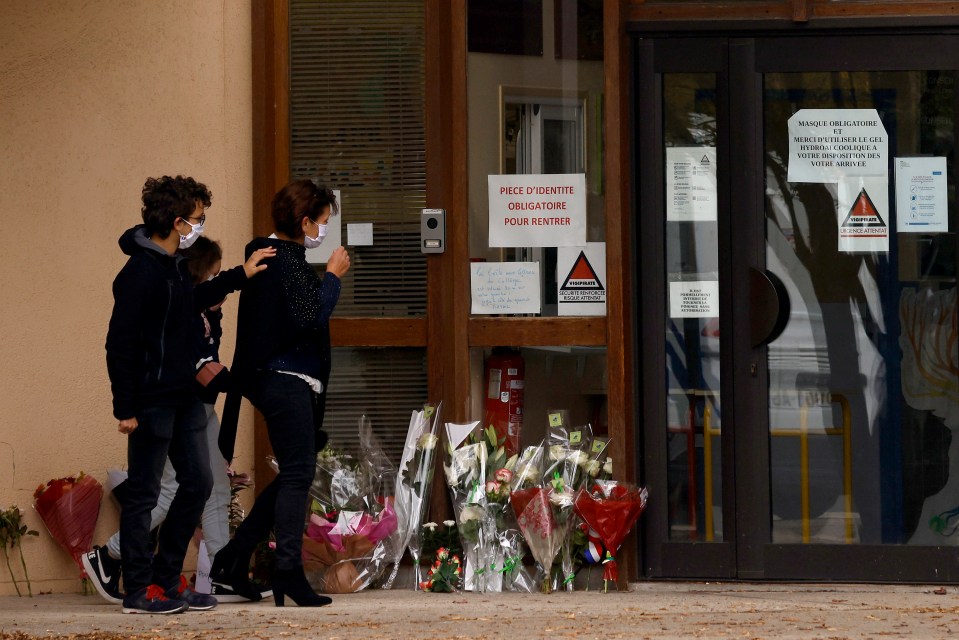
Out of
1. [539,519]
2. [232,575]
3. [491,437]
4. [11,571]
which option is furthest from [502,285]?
[11,571]

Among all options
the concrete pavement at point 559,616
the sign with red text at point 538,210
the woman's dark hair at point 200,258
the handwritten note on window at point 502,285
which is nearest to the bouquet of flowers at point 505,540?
the concrete pavement at point 559,616

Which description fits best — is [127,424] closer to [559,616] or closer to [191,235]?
[191,235]

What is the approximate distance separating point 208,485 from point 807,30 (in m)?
3.18

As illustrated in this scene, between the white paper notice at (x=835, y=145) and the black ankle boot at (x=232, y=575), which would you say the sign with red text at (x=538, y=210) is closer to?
the white paper notice at (x=835, y=145)

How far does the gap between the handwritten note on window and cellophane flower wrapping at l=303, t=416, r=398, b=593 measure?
765 millimetres

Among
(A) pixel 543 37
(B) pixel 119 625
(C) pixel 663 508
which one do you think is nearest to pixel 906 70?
(A) pixel 543 37

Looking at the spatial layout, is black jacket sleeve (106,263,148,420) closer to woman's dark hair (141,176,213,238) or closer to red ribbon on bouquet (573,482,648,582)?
woman's dark hair (141,176,213,238)

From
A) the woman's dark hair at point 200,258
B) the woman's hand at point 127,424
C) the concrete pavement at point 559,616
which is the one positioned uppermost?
the woman's dark hair at point 200,258

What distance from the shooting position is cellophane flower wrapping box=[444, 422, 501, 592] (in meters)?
6.75

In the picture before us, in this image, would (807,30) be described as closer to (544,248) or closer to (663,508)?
(544,248)

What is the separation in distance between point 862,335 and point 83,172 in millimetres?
3472

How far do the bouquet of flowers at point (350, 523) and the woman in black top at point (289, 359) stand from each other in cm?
44

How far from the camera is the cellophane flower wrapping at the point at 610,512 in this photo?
661cm

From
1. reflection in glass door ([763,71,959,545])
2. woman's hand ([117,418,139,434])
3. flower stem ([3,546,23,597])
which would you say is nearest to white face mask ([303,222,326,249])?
woman's hand ([117,418,139,434])
